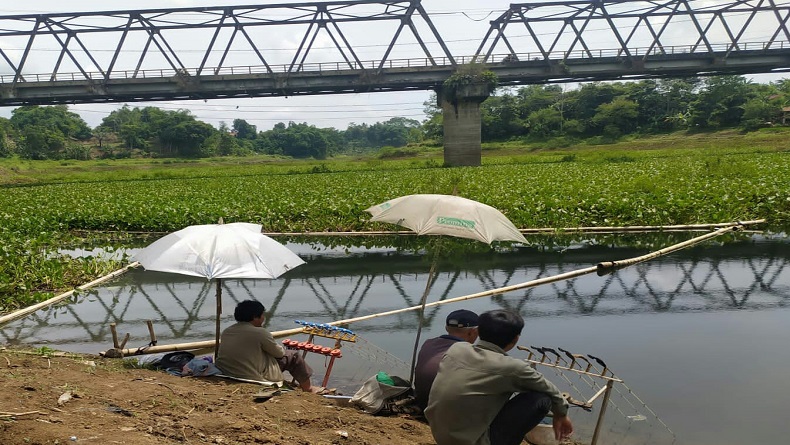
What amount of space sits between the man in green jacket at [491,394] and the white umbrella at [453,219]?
5.31 ft

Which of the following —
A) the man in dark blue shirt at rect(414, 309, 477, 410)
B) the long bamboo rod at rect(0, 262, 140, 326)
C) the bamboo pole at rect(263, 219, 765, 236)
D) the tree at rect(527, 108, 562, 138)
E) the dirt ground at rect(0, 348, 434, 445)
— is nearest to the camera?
the dirt ground at rect(0, 348, 434, 445)

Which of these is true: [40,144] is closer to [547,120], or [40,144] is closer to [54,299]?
[547,120]

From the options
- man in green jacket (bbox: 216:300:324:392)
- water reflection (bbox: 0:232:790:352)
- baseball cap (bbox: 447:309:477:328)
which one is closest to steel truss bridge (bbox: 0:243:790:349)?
water reflection (bbox: 0:232:790:352)

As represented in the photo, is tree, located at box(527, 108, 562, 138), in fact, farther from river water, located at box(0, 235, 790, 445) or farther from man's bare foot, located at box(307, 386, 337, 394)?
man's bare foot, located at box(307, 386, 337, 394)

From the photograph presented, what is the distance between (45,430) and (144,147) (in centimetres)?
8773

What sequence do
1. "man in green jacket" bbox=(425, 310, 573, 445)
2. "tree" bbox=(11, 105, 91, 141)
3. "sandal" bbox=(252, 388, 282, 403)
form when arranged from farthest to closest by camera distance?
"tree" bbox=(11, 105, 91, 141) < "sandal" bbox=(252, 388, 282, 403) < "man in green jacket" bbox=(425, 310, 573, 445)

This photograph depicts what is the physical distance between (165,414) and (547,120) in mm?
75034

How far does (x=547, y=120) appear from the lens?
75.4 m

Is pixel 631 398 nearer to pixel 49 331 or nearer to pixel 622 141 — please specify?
pixel 49 331

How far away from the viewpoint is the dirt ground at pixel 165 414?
407 centimetres

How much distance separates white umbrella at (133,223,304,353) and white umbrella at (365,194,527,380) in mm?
1236

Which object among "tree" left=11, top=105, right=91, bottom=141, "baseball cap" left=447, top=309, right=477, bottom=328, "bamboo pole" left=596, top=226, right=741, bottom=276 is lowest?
"bamboo pole" left=596, top=226, right=741, bottom=276

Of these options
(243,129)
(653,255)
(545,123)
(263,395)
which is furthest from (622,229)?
(243,129)

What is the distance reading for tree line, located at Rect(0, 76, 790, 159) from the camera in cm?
6588
